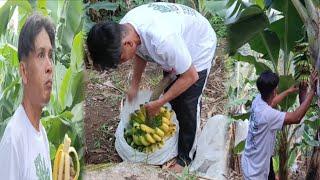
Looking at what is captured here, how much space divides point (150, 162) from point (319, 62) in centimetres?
34

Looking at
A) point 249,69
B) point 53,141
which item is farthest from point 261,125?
point 53,141

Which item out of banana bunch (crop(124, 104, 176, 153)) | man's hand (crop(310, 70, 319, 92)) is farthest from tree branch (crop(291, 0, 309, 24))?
banana bunch (crop(124, 104, 176, 153))

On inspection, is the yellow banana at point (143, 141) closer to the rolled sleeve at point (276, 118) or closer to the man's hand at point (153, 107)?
the man's hand at point (153, 107)

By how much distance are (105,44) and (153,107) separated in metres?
0.12

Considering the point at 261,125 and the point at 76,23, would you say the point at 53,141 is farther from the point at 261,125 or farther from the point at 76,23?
the point at 261,125

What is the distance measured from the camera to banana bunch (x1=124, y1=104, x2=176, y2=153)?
2.22ft

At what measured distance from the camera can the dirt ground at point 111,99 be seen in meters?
0.65

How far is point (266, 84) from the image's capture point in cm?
89

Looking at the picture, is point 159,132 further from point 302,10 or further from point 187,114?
point 302,10

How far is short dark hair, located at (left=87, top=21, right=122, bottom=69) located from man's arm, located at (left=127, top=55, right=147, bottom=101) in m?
0.03

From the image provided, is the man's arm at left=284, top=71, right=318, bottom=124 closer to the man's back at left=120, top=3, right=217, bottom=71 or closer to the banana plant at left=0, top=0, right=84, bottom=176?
the man's back at left=120, top=3, right=217, bottom=71

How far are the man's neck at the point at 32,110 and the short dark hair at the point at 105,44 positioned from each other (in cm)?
12

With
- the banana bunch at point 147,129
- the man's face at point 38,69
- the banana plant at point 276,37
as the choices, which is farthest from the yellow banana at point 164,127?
the banana plant at point 276,37

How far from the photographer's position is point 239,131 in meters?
0.94
